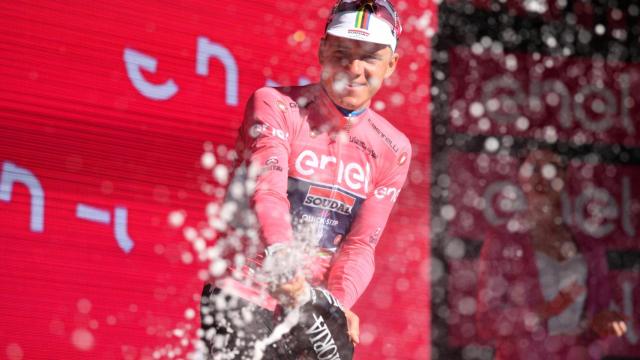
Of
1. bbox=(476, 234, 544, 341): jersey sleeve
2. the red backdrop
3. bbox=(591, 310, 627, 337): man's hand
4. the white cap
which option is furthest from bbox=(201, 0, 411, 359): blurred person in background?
bbox=(591, 310, 627, 337): man's hand

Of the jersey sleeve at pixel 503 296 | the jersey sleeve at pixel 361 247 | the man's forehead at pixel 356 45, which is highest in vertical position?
the man's forehead at pixel 356 45

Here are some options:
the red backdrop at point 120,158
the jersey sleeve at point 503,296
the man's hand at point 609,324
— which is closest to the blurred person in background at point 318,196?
the red backdrop at point 120,158

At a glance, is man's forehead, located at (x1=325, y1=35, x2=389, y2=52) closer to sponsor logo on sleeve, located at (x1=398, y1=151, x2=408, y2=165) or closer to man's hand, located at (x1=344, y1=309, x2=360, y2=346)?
sponsor logo on sleeve, located at (x1=398, y1=151, x2=408, y2=165)

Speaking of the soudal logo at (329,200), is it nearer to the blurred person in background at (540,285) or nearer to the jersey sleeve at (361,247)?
the jersey sleeve at (361,247)

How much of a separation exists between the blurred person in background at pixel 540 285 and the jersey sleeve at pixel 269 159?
82cm

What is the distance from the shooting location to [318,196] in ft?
6.18

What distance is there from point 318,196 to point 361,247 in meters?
0.15

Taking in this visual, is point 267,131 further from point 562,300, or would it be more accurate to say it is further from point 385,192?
point 562,300

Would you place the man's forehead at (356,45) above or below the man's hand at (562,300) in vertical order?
above

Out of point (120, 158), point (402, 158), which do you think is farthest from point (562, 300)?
point (120, 158)

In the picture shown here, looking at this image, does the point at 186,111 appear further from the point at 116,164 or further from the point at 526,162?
the point at 526,162

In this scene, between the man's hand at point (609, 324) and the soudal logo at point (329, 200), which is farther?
the man's hand at point (609, 324)

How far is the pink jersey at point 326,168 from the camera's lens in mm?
1839

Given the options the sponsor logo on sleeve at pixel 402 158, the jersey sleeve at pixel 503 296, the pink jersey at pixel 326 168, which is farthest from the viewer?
the jersey sleeve at pixel 503 296
